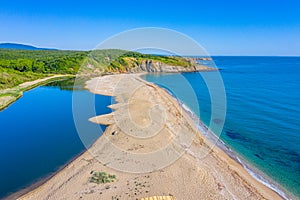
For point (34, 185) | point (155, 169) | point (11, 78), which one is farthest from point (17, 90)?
point (155, 169)

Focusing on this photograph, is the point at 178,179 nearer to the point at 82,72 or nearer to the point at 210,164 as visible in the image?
the point at 210,164

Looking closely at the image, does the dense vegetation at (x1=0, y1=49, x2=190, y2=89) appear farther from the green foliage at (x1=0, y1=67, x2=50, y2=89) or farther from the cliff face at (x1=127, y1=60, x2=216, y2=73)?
the cliff face at (x1=127, y1=60, x2=216, y2=73)

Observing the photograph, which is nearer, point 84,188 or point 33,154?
point 84,188

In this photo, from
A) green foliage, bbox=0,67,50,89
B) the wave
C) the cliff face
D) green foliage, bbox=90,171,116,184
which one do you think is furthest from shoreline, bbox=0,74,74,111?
the cliff face

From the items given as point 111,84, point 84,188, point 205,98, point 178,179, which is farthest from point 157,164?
point 111,84

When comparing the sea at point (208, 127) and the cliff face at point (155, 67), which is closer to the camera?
the sea at point (208, 127)

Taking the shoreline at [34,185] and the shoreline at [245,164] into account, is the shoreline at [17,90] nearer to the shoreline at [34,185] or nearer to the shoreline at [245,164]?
the shoreline at [34,185]

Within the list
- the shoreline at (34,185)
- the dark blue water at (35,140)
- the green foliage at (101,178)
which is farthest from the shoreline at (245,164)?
the shoreline at (34,185)
